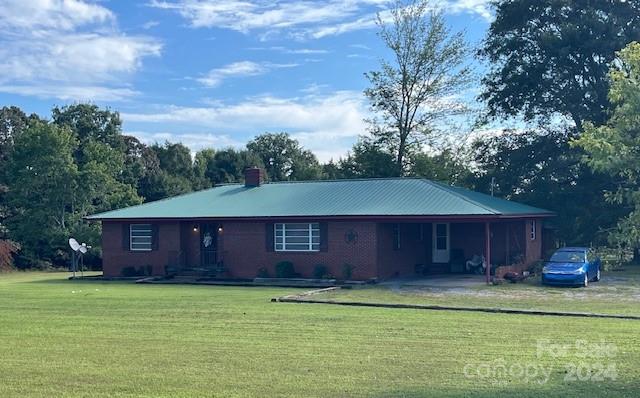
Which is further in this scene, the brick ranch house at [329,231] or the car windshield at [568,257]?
the brick ranch house at [329,231]

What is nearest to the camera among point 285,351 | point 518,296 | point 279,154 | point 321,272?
point 285,351

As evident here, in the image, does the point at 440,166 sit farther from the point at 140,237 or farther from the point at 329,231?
the point at 140,237

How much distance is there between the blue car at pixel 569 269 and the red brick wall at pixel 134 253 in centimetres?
1463

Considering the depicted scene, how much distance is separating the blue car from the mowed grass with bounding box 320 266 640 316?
32 cm

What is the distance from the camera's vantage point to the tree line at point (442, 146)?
34969 millimetres

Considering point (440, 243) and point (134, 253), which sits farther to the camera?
point (134, 253)

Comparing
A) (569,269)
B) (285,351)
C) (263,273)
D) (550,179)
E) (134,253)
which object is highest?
(550,179)

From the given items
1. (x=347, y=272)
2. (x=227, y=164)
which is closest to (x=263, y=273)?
(x=347, y=272)

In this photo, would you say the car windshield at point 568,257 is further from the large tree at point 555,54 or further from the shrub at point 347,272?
the large tree at point 555,54

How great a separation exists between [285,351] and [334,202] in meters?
17.3

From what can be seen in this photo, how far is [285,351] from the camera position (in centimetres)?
1091

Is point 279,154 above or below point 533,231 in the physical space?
above

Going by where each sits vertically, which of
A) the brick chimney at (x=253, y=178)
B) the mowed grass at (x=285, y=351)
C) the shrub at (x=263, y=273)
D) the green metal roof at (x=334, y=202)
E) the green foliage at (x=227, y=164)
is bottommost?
the mowed grass at (x=285, y=351)

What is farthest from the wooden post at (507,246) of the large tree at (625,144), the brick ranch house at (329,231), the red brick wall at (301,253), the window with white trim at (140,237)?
the large tree at (625,144)
